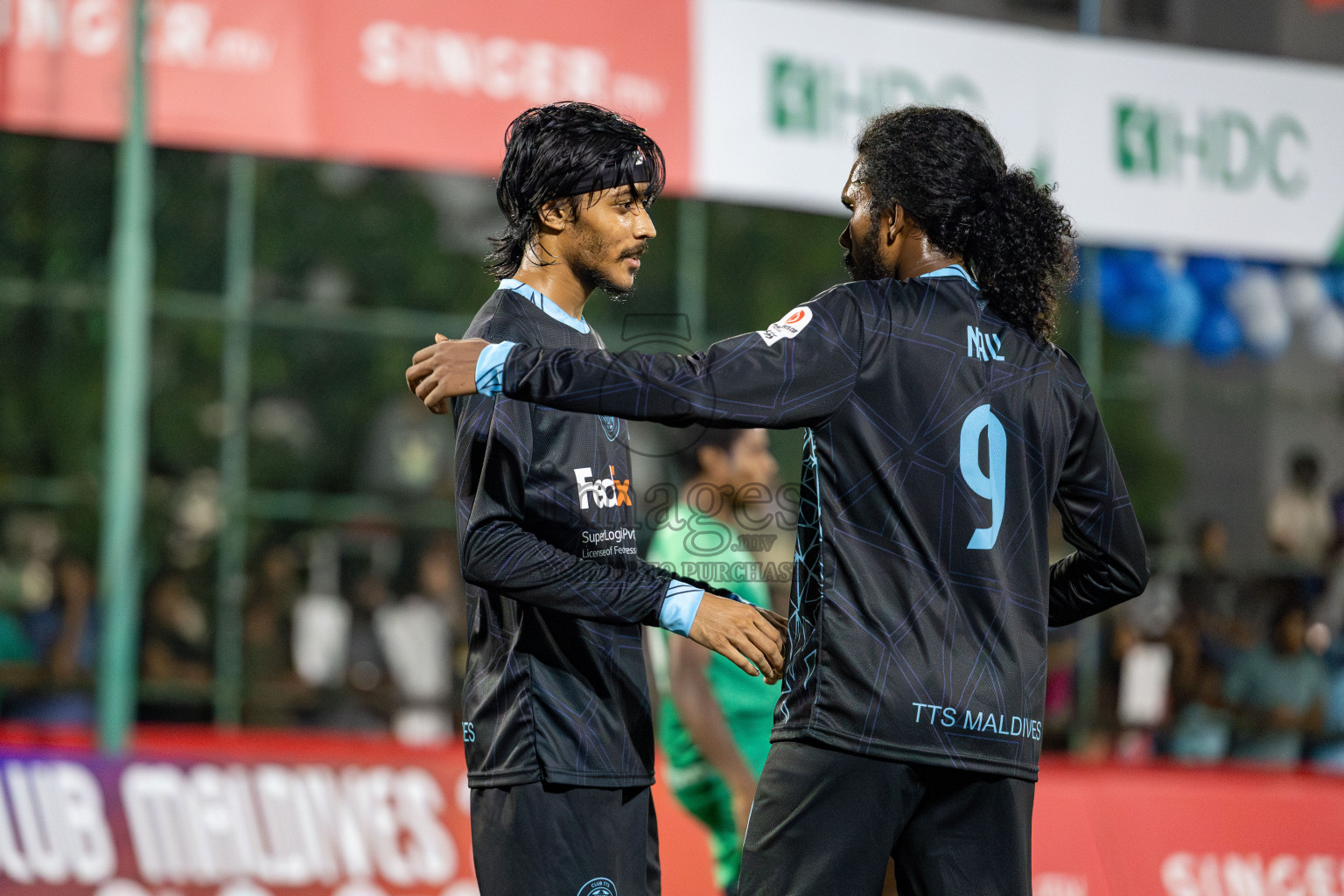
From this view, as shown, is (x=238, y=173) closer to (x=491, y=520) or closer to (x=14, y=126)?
(x=14, y=126)

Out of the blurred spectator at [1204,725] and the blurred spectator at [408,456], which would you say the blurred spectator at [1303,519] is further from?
the blurred spectator at [408,456]

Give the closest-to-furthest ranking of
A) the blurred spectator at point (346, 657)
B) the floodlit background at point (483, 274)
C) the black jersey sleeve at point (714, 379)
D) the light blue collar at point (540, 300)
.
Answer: the black jersey sleeve at point (714, 379), the light blue collar at point (540, 300), the floodlit background at point (483, 274), the blurred spectator at point (346, 657)

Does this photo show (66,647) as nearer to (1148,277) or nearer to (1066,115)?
(1066,115)

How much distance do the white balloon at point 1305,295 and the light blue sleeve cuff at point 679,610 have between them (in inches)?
363

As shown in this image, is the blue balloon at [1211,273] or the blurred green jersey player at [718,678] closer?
the blurred green jersey player at [718,678]

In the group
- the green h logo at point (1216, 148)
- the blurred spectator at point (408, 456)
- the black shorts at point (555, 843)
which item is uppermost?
the green h logo at point (1216, 148)

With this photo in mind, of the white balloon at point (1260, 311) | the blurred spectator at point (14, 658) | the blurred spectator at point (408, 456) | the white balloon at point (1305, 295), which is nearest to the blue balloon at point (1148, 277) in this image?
the white balloon at point (1260, 311)

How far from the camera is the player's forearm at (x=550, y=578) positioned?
9.56 ft

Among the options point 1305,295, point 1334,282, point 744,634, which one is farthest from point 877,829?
point 1305,295

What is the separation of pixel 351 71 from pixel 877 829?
18.8 feet

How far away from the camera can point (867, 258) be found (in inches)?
118

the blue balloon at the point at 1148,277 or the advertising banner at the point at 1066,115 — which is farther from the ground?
the advertising banner at the point at 1066,115

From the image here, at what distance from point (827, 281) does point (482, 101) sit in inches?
310

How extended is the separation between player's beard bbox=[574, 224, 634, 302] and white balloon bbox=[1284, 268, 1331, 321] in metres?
8.96
